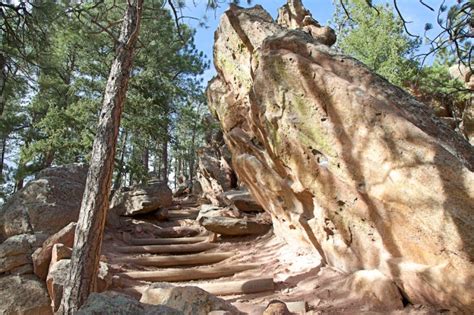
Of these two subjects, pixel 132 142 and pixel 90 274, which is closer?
pixel 90 274

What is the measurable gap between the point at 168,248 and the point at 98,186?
4.31m

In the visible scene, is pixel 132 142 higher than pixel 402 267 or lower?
higher

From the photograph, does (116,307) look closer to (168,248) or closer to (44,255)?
(44,255)

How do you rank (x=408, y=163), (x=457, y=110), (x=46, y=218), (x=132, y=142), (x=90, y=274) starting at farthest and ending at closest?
(x=457, y=110)
(x=132, y=142)
(x=46, y=218)
(x=90, y=274)
(x=408, y=163)

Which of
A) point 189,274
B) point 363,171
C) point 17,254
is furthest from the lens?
point 189,274

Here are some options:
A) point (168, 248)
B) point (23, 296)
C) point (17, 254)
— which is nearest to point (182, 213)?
point (168, 248)

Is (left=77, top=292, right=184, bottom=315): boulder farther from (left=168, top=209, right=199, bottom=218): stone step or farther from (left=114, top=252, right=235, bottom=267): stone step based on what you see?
(left=168, top=209, right=199, bottom=218): stone step

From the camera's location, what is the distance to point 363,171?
13.7 ft

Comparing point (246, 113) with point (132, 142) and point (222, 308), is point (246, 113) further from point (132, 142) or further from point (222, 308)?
point (132, 142)

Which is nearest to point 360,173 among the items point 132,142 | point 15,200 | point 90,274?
point 90,274

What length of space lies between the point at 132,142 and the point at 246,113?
6.81 metres

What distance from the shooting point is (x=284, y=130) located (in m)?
5.25

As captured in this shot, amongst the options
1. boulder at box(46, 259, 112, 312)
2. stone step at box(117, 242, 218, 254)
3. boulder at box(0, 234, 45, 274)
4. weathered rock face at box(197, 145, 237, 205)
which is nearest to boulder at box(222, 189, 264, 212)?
stone step at box(117, 242, 218, 254)

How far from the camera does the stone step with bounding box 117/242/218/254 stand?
8859mm
